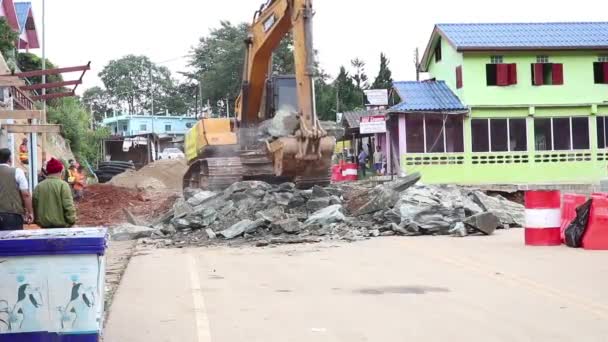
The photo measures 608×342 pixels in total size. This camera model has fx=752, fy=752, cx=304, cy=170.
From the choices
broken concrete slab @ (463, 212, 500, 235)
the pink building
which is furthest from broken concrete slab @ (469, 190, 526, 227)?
the pink building

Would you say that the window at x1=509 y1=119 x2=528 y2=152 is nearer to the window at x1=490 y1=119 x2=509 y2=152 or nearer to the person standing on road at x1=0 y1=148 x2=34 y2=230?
the window at x1=490 y1=119 x2=509 y2=152

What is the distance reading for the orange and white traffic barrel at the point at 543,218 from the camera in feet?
42.8

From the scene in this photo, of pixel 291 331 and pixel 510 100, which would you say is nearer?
pixel 291 331

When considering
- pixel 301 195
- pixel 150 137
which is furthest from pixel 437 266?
pixel 150 137

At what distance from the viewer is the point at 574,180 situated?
34.3 metres

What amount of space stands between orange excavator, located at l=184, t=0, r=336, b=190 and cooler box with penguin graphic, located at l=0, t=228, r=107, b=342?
1165 centimetres

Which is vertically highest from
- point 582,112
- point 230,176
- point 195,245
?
point 582,112

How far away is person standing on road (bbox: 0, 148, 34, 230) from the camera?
8414mm

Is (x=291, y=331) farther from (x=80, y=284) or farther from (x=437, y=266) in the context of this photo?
(x=437, y=266)

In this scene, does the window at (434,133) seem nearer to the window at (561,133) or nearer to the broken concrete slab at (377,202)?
the window at (561,133)

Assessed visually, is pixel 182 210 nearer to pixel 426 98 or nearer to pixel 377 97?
pixel 377 97

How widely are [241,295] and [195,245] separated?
6810 mm

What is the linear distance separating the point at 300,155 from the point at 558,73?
22.7 meters

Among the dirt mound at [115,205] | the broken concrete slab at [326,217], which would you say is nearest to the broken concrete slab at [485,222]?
the broken concrete slab at [326,217]
